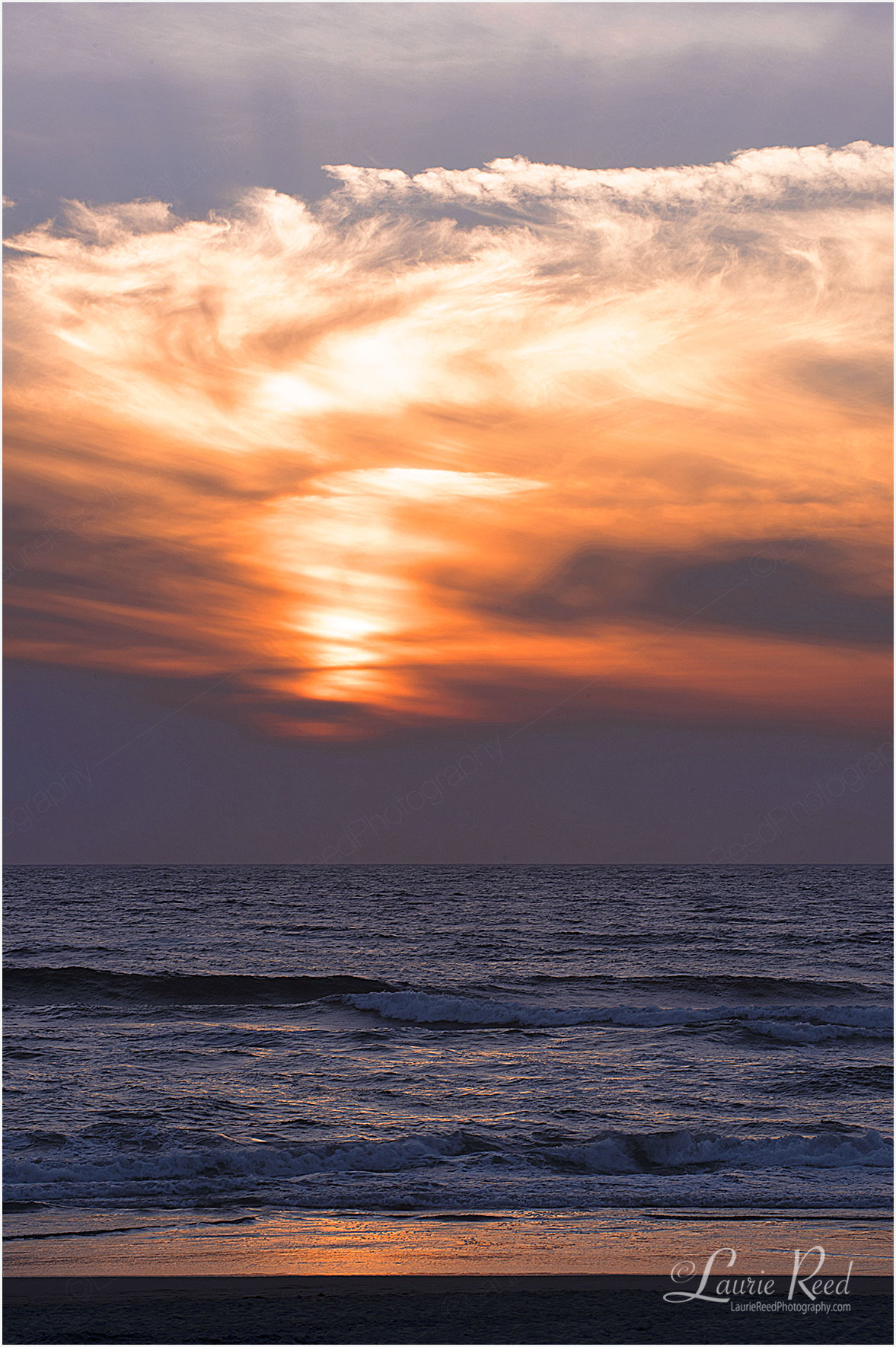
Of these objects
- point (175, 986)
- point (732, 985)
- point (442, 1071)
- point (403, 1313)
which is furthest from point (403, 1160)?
point (732, 985)

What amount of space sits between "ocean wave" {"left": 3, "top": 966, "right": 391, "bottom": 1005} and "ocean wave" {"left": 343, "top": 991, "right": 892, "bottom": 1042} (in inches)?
168

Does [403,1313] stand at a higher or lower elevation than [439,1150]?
higher

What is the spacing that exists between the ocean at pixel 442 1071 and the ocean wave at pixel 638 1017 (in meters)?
0.13

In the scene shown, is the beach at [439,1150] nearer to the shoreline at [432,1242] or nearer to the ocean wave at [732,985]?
the shoreline at [432,1242]

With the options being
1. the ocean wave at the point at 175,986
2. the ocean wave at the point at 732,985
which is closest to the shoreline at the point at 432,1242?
the ocean wave at the point at 175,986

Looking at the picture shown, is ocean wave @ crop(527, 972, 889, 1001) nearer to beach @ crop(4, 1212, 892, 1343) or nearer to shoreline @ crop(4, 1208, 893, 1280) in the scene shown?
shoreline @ crop(4, 1208, 893, 1280)

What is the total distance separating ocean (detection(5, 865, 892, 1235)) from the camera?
1316cm

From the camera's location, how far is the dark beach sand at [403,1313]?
8.21 meters

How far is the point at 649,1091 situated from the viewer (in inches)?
746

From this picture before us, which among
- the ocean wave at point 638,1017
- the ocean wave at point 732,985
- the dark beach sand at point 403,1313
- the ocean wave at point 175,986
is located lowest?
the ocean wave at point 732,985

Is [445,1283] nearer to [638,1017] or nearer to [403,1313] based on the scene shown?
[403,1313]

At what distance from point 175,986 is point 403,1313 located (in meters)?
28.5

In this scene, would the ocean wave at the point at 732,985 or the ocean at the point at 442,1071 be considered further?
the ocean wave at the point at 732,985

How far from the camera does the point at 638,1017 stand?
28797mm
